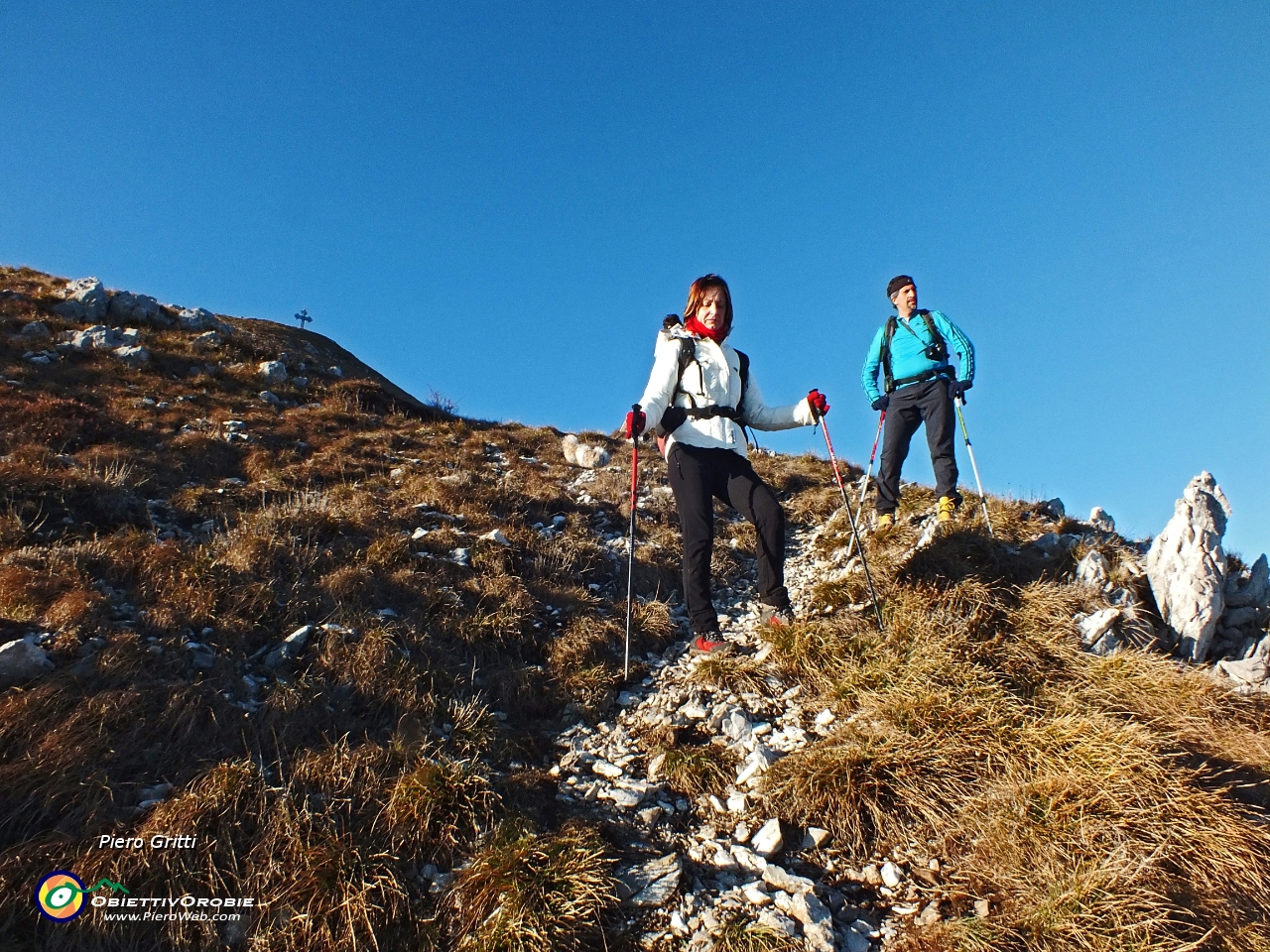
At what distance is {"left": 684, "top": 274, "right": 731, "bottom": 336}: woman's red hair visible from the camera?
617cm

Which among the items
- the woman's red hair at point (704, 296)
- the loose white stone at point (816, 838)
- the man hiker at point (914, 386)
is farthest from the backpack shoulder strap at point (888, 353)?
the loose white stone at point (816, 838)

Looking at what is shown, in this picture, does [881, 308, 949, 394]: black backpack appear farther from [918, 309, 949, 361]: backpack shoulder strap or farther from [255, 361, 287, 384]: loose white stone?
[255, 361, 287, 384]: loose white stone

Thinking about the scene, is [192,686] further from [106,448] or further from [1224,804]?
[106,448]

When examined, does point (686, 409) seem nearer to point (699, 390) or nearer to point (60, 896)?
point (699, 390)

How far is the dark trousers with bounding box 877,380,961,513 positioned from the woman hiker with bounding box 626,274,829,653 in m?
2.09

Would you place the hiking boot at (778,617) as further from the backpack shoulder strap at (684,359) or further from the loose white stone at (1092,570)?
the loose white stone at (1092,570)

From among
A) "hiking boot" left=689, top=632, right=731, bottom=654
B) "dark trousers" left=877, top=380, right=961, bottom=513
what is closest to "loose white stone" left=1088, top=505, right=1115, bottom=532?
"dark trousers" left=877, top=380, right=961, bottom=513

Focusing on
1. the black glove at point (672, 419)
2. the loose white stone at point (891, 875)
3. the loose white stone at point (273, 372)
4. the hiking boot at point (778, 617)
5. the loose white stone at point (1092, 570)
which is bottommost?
the loose white stone at point (891, 875)

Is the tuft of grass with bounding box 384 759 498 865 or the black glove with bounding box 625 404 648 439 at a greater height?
the black glove with bounding box 625 404 648 439


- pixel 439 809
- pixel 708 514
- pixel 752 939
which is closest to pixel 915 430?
pixel 708 514

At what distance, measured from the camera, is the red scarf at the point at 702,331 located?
6098 millimetres

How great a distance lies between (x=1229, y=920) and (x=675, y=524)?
22.4ft

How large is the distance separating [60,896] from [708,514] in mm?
4541

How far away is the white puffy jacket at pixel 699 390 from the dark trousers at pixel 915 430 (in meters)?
2.19
